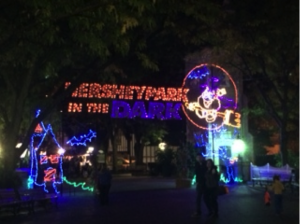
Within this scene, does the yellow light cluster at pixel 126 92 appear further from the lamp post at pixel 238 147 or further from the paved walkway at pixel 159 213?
the paved walkway at pixel 159 213

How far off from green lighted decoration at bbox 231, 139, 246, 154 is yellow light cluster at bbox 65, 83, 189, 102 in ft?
17.2

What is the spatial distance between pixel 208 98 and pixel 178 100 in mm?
8447

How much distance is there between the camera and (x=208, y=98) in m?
39.5

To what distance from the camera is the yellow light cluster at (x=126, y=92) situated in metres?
43.9

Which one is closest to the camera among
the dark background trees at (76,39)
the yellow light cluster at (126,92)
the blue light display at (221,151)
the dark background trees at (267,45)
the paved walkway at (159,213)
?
the dark background trees at (76,39)

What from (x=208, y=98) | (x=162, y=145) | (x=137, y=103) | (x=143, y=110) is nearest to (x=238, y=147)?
(x=208, y=98)

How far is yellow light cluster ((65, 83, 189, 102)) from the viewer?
43.9m

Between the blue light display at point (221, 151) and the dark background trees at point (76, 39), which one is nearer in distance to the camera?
the dark background trees at point (76, 39)

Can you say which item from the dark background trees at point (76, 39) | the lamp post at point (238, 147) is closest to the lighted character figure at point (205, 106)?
the lamp post at point (238, 147)

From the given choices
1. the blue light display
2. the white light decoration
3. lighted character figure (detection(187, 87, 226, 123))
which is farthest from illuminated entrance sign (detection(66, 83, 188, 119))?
the white light decoration

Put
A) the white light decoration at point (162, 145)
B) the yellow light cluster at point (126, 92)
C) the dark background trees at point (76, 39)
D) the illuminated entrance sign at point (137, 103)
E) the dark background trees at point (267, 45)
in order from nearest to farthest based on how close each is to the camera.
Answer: the dark background trees at point (76, 39) → the dark background trees at point (267, 45) → the yellow light cluster at point (126, 92) → the illuminated entrance sign at point (137, 103) → the white light decoration at point (162, 145)

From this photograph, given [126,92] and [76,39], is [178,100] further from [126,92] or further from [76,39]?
[76,39]

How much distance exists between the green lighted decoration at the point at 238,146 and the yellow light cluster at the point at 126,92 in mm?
5237

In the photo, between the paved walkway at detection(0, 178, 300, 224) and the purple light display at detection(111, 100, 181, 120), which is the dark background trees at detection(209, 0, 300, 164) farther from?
the purple light display at detection(111, 100, 181, 120)
